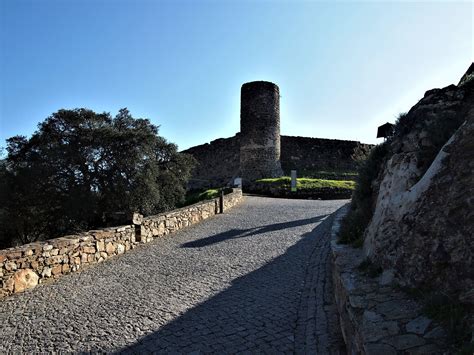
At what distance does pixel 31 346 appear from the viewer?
362cm

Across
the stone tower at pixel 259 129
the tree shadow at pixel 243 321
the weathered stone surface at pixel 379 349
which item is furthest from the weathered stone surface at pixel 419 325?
the stone tower at pixel 259 129

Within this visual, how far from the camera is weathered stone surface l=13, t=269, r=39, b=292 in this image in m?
5.28

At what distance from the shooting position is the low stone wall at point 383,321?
2174mm

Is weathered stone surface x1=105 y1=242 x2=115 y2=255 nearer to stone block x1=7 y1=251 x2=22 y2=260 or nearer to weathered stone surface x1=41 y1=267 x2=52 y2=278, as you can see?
weathered stone surface x1=41 y1=267 x2=52 y2=278

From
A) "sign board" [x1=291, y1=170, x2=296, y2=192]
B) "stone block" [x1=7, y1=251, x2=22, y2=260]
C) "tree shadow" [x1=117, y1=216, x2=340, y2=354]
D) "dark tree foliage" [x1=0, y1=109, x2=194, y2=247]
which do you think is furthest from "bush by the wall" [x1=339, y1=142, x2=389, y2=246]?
"sign board" [x1=291, y1=170, x2=296, y2=192]

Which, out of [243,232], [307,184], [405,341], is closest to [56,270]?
[243,232]

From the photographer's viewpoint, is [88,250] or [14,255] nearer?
[14,255]

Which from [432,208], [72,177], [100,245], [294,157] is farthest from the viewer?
[294,157]

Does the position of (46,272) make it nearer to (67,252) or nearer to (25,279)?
(25,279)

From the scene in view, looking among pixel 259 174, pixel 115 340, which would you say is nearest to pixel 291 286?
pixel 115 340

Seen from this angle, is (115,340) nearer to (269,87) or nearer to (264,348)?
(264,348)

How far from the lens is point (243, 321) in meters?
4.03

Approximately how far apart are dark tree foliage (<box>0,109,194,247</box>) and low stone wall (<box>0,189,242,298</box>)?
3.89m

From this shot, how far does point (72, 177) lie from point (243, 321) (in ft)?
35.8
